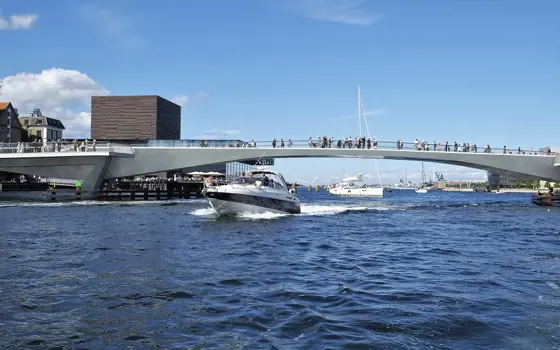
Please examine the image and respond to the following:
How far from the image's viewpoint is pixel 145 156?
6134 centimetres

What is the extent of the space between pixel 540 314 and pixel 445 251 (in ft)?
31.0

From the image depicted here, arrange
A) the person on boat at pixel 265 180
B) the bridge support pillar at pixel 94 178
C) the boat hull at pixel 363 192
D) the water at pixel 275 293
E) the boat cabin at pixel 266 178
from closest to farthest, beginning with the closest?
Answer: the water at pixel 275 293 → the boat cabin at pixel 266 178 → the person on boat at pixel 265 180 → the bridge support pillar at pixel 94 178 → the boat hull at pixel 363 192

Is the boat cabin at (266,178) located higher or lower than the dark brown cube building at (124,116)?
lower

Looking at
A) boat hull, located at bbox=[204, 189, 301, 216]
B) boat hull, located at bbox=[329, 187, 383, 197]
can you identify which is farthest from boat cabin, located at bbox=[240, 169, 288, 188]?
boat hull, located at bbox=[329, 187, 383, 197]

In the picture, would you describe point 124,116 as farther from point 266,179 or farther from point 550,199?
point 266,179

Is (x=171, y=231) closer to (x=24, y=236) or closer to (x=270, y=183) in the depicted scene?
(x=24, y=236)

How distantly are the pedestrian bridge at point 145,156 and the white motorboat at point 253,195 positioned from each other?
22.8 m

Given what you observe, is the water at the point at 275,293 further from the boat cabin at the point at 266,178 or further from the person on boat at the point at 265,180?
the person on boat at the point at 265,180

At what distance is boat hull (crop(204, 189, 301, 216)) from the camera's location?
31.8 metres

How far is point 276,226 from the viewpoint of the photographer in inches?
1091

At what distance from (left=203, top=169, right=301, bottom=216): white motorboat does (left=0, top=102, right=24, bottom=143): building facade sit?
10305 centimetres

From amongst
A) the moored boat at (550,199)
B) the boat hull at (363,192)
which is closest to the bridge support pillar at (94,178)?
the moored boat at (550,199)

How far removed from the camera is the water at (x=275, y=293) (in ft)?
26.5

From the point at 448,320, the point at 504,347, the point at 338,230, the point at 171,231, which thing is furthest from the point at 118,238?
the point at 504,347
